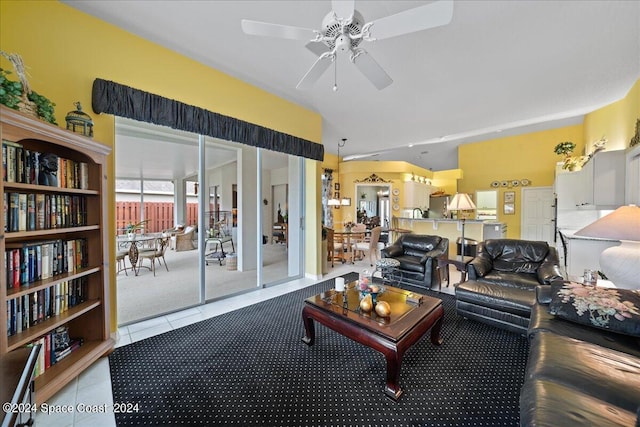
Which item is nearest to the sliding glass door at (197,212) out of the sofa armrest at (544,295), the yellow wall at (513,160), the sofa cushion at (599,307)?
the sofa armrest at (544,295)

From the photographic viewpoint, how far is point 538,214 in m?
7.11

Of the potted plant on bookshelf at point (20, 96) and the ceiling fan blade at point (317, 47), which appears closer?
the potted plant on bookshelf at point (20, 96)

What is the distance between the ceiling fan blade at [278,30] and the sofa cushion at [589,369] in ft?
8.40

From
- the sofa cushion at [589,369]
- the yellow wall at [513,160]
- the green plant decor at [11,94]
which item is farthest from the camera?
the yellow wall at [513,160]

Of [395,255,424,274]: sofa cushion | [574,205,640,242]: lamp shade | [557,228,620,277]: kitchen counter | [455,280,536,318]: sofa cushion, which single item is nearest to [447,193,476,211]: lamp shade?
[395,255,424,274]: sofa cushion

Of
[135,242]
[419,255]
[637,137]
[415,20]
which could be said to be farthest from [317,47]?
[637,137]

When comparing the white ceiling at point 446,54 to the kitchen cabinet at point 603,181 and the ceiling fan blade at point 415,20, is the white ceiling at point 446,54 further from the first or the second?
the kitchen cabinet at point 603,181

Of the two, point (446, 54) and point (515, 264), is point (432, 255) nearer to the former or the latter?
point (515, 264)

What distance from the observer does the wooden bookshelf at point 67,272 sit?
1.45 metres

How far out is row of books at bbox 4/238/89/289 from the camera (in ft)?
5.25

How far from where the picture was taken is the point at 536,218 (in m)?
7.14

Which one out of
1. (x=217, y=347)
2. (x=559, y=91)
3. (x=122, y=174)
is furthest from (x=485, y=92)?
(x=122, y=174)

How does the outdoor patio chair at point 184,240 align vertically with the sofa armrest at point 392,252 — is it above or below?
above

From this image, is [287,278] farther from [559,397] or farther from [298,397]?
[559,397]
